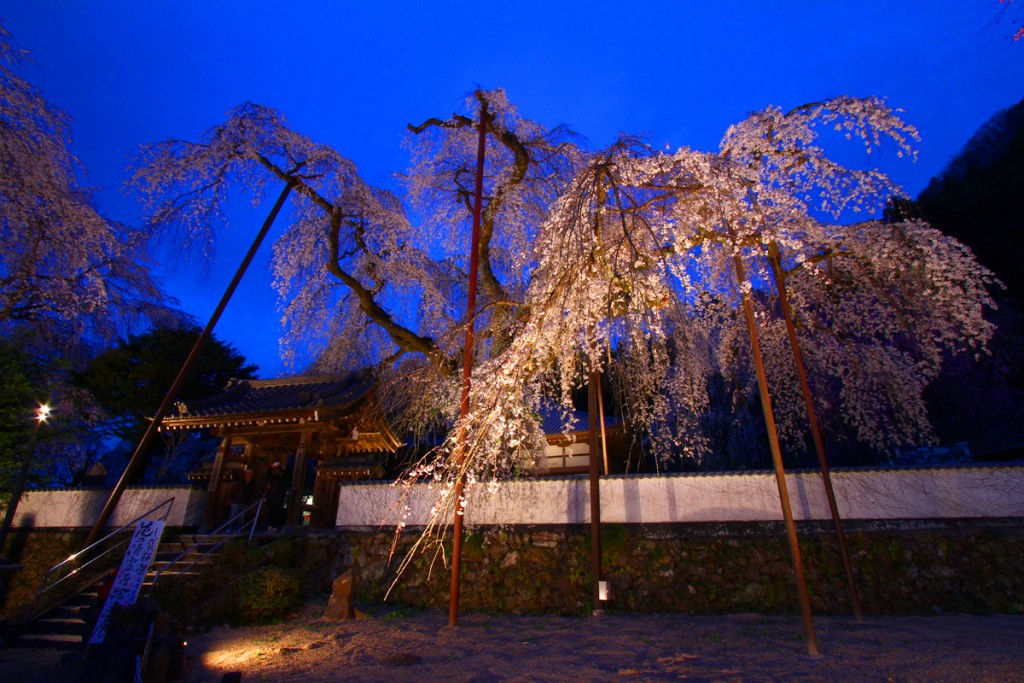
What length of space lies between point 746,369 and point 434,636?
9.49 m

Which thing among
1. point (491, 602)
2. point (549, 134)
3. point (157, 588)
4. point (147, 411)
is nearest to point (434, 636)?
point (491, 602)

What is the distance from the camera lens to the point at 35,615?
7688 millimetres

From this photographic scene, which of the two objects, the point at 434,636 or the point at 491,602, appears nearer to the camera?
the point at 434,636

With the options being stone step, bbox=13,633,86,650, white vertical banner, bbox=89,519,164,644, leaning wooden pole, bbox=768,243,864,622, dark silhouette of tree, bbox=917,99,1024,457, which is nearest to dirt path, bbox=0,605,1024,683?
leaning wooden pole, bbox=768,243,864,622

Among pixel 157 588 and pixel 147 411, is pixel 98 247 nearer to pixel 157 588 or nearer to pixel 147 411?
pixel 157 588

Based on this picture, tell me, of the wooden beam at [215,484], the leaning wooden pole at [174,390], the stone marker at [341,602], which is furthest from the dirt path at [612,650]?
the wooden beam at [215,484]

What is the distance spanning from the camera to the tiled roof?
10.2 meters

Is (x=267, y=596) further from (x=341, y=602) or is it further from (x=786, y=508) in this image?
(x=786, y=508)

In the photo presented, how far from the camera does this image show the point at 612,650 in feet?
17.7

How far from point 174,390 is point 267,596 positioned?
11.6 ft

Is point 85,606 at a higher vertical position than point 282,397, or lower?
lower

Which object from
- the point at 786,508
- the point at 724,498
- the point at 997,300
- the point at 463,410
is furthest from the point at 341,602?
the point at 997,300

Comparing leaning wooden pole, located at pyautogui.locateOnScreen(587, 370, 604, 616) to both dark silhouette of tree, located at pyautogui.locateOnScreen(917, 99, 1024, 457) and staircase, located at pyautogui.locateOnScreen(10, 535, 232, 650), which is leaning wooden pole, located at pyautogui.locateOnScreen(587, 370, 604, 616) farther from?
dark silhouette of tree, located at pyautogui.locateOnScreen(917, 99, 1024, 457)

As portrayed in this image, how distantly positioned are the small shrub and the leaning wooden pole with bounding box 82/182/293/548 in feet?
7.81
